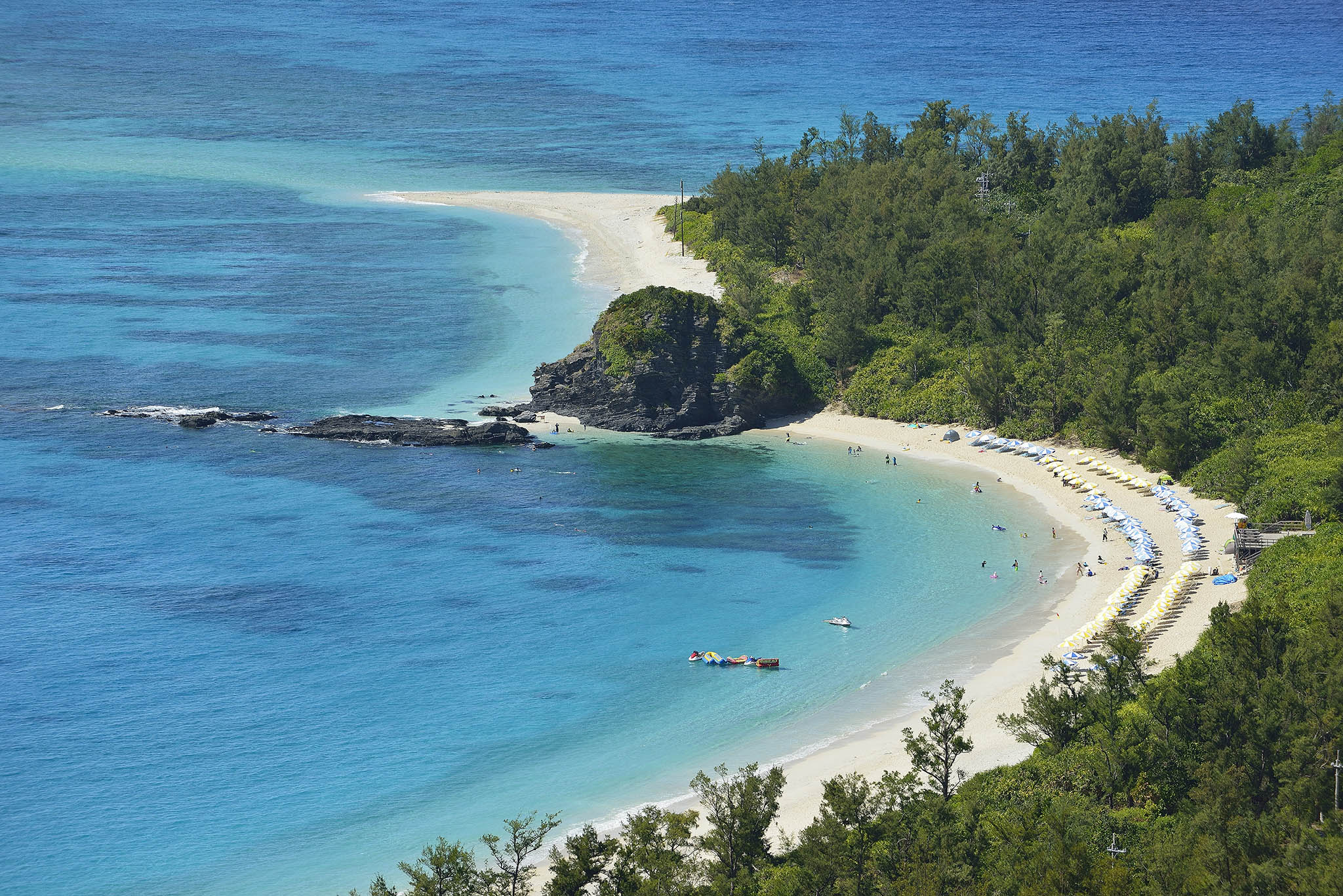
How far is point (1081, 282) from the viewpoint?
10175 centimetres

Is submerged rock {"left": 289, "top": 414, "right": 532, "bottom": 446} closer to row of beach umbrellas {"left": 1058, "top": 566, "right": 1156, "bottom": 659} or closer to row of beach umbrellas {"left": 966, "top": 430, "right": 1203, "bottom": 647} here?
row of beach umbrellas {"left": 966, "top": 430, "right": 1203, "bottom": 647}

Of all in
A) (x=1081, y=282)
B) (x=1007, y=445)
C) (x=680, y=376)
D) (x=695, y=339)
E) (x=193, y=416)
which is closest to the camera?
(x=1007, y=445)

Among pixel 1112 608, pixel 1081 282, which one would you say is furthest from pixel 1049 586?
pixel 1081 282

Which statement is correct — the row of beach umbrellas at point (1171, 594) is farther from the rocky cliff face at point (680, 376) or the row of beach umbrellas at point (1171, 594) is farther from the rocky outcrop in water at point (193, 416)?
the rocky outcrop in water at point (193, 416)

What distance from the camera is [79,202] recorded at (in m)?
180

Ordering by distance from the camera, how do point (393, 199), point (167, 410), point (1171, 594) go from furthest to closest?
point (393, 199) < point (167, 410) < point (1171, 594)

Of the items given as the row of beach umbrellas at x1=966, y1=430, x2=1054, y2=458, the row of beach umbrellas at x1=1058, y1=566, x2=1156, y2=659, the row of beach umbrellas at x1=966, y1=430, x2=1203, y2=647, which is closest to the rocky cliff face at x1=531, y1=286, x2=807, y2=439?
the row of beach umbrellas at x1=966, y1=430, x2=1054, y2=458

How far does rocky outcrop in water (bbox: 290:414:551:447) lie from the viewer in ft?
323

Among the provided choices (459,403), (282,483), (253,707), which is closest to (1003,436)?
(459,403)

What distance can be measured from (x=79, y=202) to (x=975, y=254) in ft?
421

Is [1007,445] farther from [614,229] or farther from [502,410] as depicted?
[614,229]

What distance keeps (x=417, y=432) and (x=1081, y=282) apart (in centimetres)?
5161

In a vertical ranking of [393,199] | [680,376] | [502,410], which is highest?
[393,199]

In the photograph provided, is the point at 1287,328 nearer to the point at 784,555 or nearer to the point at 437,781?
the point at 784,555
